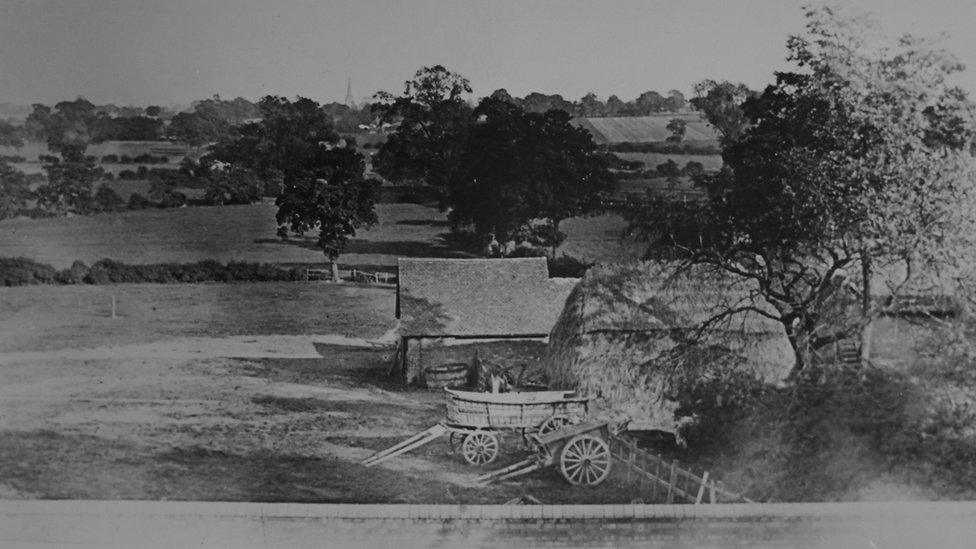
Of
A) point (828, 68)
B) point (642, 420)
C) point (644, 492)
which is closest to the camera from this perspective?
point (644, 492)

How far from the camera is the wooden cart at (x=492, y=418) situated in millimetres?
9070

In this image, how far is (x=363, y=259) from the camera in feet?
44.6

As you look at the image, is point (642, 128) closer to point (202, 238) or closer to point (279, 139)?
point (279, 139)

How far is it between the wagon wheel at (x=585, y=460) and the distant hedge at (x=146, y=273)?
656 cm

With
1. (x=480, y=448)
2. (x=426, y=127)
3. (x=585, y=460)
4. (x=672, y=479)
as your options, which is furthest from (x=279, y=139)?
(x=672, y=479)

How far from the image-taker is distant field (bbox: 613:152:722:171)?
34.1ft

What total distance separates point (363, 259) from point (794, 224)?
6800mm

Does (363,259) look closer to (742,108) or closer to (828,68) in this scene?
(742,108)

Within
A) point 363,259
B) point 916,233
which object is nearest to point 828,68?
point 916,233

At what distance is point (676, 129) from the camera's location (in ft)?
34.6

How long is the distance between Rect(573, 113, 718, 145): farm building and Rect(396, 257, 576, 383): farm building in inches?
93.4

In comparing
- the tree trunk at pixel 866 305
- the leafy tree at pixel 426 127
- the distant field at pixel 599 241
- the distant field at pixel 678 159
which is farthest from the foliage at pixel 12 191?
the tree trunk at pixel 866 305

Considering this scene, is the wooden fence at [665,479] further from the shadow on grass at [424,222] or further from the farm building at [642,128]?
the shadow on grass at [424,222]

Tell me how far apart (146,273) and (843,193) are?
36.0 ft
